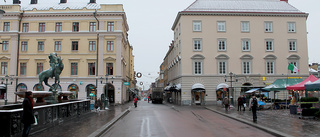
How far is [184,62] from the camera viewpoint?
136 feet

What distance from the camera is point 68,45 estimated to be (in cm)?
4388

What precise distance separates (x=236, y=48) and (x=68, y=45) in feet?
89.9

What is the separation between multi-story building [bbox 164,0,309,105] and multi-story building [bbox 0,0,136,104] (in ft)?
36.3

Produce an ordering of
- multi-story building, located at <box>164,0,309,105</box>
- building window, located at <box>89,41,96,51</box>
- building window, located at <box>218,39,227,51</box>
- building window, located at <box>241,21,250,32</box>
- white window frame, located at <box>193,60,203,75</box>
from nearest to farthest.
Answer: multi-story building, located at <box>164,0,309,105</box> < white window frame, located at <box>193,60,203,75</box> < building window, located at <box>218,39,227,51</box> < building window, located at <box>241,21,250,32</box> < building window, located at <box>89,41,96,51</box>

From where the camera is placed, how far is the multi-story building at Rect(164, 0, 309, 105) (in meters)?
41.4

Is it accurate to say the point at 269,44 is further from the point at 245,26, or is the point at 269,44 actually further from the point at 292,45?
the point at 245,26

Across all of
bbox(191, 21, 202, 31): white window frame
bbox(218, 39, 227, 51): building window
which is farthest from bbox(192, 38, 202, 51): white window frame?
bbox(218, 39, 227, 51): building window

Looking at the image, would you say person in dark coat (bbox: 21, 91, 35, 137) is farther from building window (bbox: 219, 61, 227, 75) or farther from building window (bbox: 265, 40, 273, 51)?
building window (bbox: 265, 40, 273, 51)

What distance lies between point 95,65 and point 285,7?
33.4 metres

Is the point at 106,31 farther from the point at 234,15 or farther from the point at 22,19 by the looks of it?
the point at 234,15

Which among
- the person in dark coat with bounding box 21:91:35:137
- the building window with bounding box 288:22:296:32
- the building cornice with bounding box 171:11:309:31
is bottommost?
the person in dark coat with bounding box 21:91:35:137

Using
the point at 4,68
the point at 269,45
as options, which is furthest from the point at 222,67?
the point at 4,68

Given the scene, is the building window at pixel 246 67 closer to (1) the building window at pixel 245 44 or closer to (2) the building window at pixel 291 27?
(1) the building window at pixel 245 44

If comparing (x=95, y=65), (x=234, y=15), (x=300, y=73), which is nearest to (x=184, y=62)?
(x=234, y=15)
